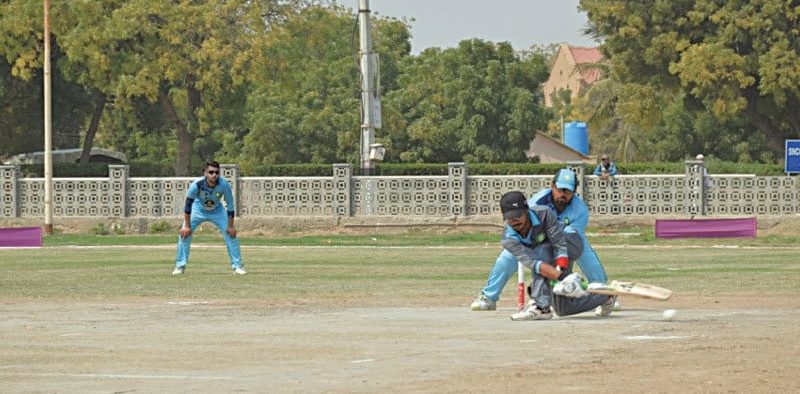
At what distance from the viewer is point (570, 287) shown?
1512cm

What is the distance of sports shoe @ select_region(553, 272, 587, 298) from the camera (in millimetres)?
15102

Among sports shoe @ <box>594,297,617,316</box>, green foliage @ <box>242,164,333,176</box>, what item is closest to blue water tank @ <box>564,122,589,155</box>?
green foliage @ <box>242,164,333,176</box>

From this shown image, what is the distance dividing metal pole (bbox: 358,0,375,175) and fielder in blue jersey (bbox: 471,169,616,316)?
91.3 ft

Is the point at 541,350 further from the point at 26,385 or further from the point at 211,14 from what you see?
the point at 211,14

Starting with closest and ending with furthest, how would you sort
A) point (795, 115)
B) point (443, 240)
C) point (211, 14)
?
point (443, 240) → point (211, 14) → point (795, 115)

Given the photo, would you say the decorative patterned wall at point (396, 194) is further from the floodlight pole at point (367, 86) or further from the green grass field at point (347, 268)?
the green grass field at point (347, 268)

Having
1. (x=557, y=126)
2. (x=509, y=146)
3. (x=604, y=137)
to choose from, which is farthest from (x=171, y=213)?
(x=557, y=126)

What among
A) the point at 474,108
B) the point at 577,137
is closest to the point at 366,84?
the point at 474,108

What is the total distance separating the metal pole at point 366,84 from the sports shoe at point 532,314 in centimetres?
2860

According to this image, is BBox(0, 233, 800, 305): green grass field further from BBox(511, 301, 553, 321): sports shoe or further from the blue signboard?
the blue signboard

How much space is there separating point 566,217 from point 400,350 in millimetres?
3328

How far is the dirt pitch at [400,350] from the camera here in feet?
36.4

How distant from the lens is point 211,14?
52.0 metres

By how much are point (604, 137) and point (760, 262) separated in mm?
59603
